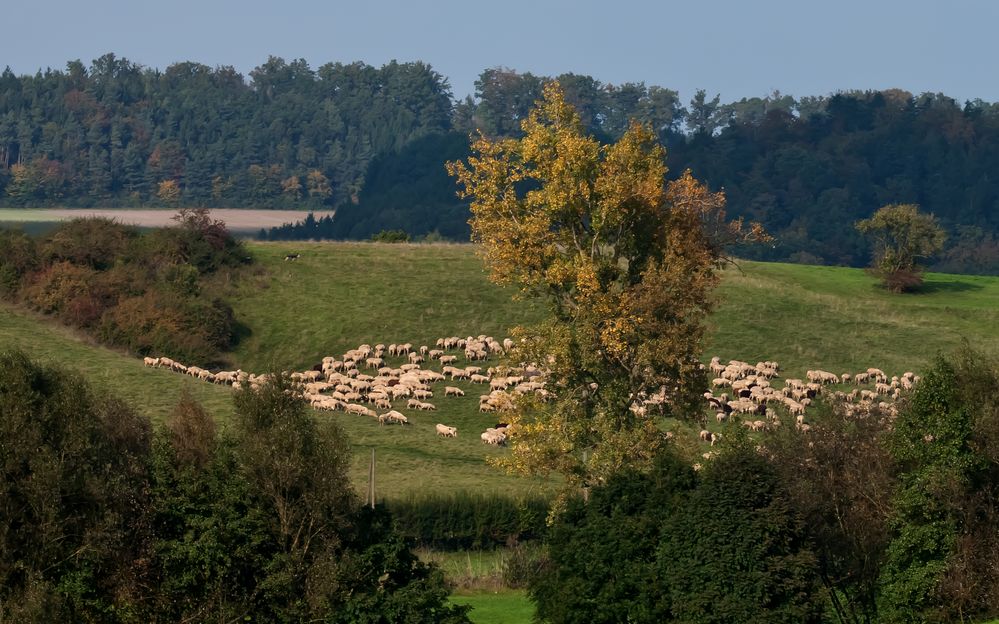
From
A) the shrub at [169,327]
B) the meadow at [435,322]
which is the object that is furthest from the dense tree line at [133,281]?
the meadow at [435,322]

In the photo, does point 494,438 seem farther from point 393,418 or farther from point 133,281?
point 133,281

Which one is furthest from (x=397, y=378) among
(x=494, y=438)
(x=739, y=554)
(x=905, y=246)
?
(x=739, y=554)

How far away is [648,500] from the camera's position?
3784 centimetres

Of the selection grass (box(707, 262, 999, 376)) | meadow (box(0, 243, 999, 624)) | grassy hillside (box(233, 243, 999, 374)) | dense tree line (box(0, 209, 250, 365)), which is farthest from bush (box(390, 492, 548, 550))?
dense tree line (box(0, 209, 250, 365))

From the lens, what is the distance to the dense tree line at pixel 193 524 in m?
34.7

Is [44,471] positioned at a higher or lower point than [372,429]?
higher

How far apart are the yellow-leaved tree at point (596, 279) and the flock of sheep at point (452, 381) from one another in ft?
71.9

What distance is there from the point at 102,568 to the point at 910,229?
79158 mm

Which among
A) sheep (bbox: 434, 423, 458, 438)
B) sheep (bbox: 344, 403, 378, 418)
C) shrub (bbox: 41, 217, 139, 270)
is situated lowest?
sheep (bbox: 434, 423, 458, 438)

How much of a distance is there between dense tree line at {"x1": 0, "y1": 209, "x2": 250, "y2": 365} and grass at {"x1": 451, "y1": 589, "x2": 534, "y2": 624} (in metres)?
41.4

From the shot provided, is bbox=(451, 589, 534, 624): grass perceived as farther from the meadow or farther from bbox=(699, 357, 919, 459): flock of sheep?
bbox=(699, 357, 919, 459): flock of sheep

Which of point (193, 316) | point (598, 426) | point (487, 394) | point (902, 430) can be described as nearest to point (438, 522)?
point (598, 426)

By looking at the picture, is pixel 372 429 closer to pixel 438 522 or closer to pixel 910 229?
pixel 438 522

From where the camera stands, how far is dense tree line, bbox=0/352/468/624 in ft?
114
